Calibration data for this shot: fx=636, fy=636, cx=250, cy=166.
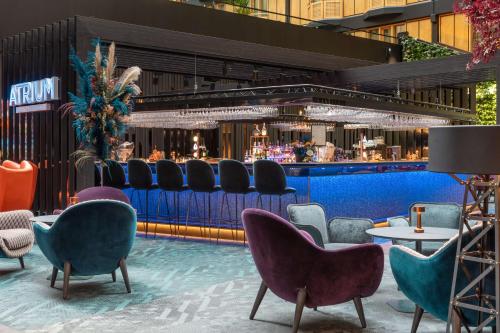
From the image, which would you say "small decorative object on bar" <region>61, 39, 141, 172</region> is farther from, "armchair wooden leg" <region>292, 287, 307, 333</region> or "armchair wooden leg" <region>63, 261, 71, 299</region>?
"armchair wooden leg" <region>292, 287, 307, 333</region>

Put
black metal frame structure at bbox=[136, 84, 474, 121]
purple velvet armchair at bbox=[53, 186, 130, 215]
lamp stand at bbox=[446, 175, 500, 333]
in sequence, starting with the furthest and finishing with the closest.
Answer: black metal frame structure at bbox=[136, 84, 474, 121] < purple velvet armchair at bbox=[53, 186, 130, 215] < lamp stand at bbox=[446, 175, 500, 333]

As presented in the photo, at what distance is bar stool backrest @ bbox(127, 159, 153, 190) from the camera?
9320 mm

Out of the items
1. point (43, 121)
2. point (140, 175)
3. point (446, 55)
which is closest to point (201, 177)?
point (140, 175)

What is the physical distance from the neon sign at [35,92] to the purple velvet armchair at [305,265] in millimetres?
6022

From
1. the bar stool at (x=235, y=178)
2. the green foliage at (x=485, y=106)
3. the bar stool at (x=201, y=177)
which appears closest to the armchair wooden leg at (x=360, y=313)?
the bar stool at (x=235, y=178)

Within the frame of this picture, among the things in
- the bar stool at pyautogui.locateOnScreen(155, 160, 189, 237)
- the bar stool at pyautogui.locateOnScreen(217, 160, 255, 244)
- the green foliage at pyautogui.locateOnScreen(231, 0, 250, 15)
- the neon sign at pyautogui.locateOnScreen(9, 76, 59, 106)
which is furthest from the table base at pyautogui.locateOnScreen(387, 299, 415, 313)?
the green foliage at pyautogui.locateOnScreen(231, 0, 250, 15)

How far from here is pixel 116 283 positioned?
5.99 m

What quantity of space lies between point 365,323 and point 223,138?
40.8ft

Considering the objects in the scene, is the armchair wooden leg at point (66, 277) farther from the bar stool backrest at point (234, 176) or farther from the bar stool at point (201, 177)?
the bar stool at point (201, 177)

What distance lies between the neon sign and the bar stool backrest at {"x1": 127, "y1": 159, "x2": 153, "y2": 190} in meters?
1.51

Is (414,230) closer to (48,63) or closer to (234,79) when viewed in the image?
(48,63)

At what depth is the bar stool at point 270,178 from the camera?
26.5 feet

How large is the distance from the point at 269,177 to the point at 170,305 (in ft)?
10.9

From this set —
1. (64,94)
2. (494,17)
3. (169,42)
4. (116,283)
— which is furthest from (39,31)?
(494,17)
